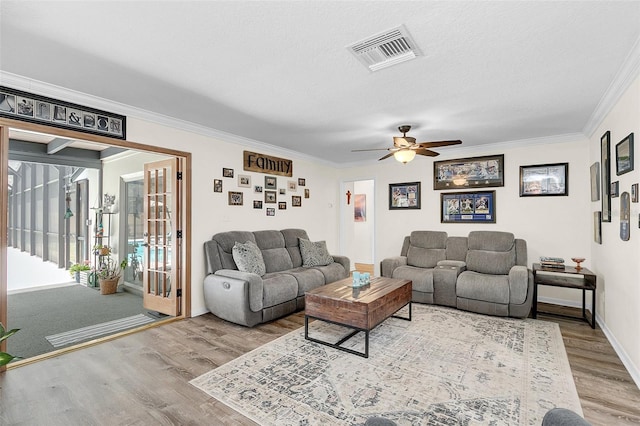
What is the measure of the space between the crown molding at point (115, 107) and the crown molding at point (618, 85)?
163 inches

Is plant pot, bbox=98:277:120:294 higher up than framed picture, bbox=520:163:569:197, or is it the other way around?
framed picture, bbox=520:163:569:197

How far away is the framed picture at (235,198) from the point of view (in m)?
4.57

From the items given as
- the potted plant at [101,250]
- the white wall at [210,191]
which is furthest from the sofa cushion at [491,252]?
the potted plant at [101,250]

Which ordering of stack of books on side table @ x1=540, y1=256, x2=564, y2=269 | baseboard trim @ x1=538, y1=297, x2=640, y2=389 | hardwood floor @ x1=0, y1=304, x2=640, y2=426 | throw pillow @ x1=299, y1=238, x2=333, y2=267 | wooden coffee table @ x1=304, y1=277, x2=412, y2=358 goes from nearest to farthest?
1. hardwood floor @ x1=0, y1=304, x2=640, y2=426
2. baseboard trim @ x1=538, y1=297, x2=640, y2=389
3. wooden coffee table @ x1=304, y1=277, x2=412, y2=358
4. stack of books on side table @ x1=540, y1=256, x2=564, y2=269
5. throw pillow @ x1=299, y1=238, x2=333, y2=267

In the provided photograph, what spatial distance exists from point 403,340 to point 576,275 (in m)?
2.39

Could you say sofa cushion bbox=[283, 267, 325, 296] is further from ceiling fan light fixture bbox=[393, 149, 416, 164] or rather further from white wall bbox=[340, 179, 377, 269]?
white wall bbox=[340, 179, 377, 269]

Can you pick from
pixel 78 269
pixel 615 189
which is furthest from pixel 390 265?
pixel 78 269

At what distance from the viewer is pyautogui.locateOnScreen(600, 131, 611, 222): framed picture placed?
3219 millimetres

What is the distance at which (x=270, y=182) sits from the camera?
525cm

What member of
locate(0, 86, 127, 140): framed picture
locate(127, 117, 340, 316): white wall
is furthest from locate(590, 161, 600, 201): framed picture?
locate(0, 86, 127, 140): framed picture

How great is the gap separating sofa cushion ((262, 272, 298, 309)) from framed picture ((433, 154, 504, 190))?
314cm

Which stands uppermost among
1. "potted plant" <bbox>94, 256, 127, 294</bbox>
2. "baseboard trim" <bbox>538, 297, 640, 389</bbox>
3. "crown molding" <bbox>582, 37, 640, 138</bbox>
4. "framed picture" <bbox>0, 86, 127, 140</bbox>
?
"crown molding" <bbox>582, 37, 640, 138</bbox>

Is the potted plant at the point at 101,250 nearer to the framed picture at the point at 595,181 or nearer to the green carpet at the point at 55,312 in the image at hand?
the green carpet at the point at 55,312

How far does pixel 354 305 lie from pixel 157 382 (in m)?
1.70
